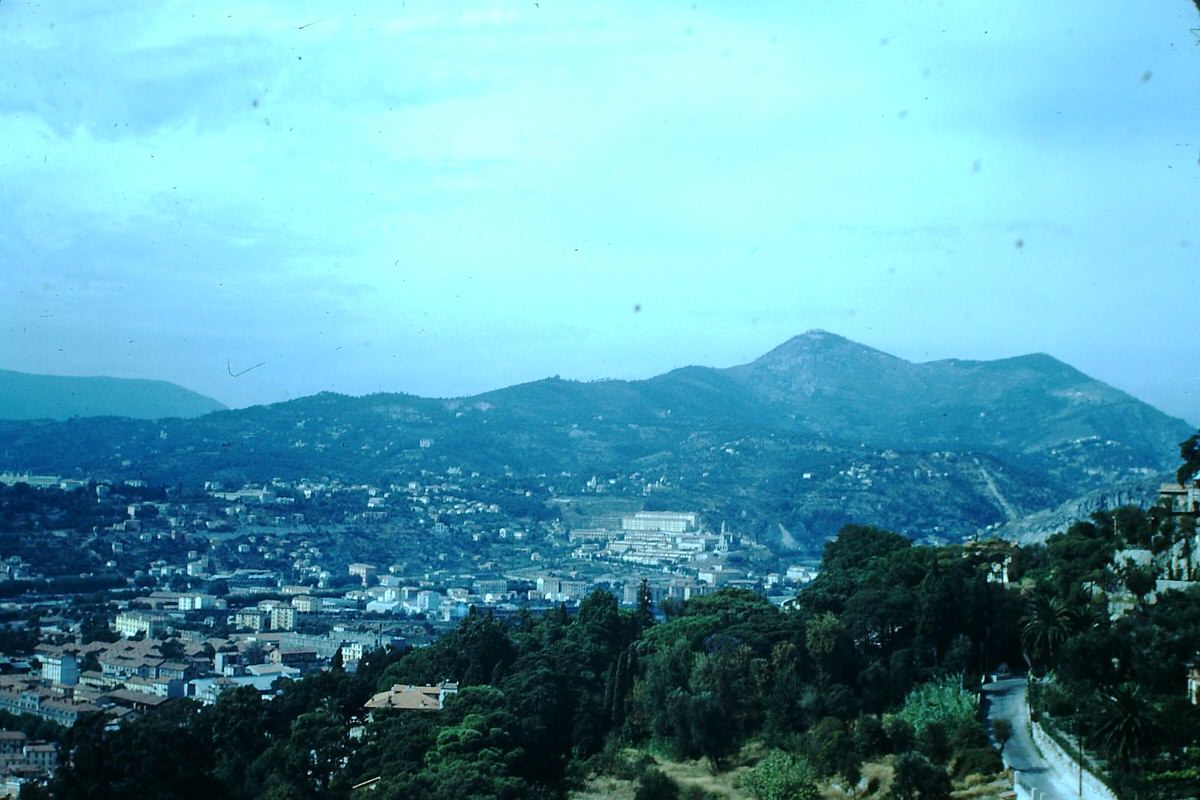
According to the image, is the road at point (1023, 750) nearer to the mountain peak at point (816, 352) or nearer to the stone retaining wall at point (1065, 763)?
the stone retaining wall at point (1065, 763)

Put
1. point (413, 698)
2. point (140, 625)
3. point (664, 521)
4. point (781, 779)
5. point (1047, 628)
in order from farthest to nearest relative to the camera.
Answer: point (664, 521), point (140, 625), point (413, 698), point (1047, 628), point (781, 779)

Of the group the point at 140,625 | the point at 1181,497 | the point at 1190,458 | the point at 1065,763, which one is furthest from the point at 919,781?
the point at 140,625

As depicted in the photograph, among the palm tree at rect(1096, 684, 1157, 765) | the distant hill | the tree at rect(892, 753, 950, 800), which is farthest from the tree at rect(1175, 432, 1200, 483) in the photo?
the distant hill

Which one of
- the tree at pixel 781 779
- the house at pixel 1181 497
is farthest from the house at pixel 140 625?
the house at pixel 1181 497

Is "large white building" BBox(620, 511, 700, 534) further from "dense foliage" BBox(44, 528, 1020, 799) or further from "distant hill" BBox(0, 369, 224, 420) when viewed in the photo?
"distant hill" BBox(0, 369, 224, 420)

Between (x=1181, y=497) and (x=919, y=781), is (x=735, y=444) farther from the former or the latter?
(x=919, y=781)
